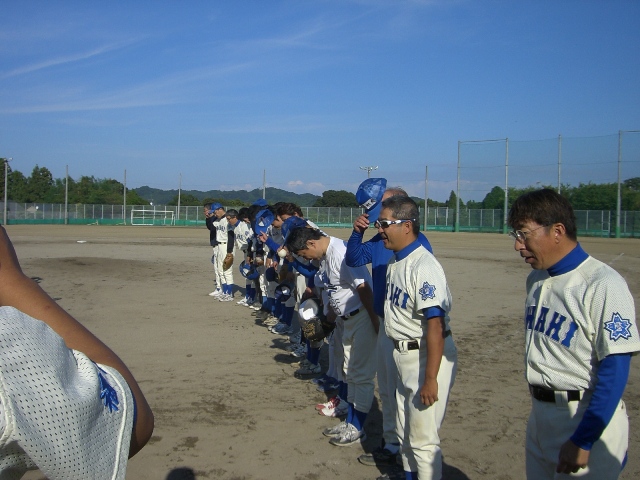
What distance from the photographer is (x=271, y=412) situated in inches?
237

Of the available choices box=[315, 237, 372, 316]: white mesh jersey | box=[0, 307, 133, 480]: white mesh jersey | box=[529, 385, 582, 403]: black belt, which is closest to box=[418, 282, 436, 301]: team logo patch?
box=[529, 385, 582, 403]: black belt

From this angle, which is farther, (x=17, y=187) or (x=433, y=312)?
(x=17, y=187)

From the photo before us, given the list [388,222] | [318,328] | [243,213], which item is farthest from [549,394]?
[243,213]

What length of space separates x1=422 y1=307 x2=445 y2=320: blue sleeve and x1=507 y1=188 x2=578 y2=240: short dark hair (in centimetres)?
95

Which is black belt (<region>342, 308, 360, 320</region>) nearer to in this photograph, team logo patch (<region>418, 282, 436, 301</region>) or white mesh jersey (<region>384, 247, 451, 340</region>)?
white mesh jersey (<region>384, 247, 451, 340</region>)

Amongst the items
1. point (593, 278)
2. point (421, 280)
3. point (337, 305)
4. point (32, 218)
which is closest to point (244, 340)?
point (337, 305)

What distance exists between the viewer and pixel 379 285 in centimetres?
477

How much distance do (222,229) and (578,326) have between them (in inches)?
446

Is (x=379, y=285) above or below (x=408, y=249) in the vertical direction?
below

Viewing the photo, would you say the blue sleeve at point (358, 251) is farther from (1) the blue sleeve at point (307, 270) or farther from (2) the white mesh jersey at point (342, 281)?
(1) the blue sleeve at point (307, 270)

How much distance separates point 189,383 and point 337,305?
260cm

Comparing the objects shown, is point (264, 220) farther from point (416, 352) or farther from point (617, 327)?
point (617, 327)

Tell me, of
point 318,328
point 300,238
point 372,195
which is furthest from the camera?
point 318,328

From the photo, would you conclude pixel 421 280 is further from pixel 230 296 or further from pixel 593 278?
pixel 230 296
